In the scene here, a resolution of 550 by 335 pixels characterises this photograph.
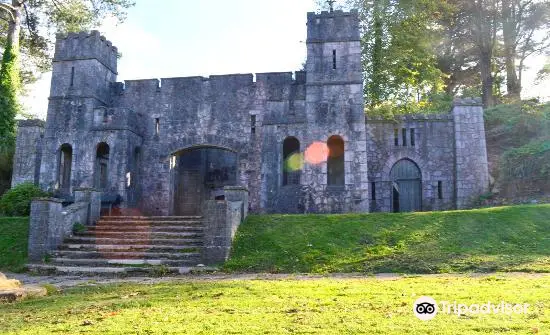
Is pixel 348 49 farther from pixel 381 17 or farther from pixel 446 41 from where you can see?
pixel 446 41

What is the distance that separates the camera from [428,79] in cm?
2666

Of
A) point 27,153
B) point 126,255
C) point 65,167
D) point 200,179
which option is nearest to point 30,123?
point 27,153

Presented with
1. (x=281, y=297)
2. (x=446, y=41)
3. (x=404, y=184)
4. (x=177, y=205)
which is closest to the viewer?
(x=281, y=297)

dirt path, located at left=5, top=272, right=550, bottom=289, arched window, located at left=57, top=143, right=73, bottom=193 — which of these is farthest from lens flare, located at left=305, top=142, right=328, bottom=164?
arched window, located at left=57, top=143, right=73, bottom=193

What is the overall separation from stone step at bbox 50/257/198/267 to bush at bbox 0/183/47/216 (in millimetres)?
5551

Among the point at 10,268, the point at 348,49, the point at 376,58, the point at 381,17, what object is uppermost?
the point at 381,17

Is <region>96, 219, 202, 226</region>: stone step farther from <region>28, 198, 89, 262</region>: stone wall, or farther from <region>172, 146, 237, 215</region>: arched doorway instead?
<region>172, 146, 237, 215</region>: arched doorway

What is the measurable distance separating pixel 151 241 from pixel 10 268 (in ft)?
12.8

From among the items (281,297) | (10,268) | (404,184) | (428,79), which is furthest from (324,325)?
(428,79)

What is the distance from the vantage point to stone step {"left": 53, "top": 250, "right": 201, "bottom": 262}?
13.5 metres

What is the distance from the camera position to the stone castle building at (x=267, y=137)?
60.3 ft

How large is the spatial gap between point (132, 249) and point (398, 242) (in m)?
7.53

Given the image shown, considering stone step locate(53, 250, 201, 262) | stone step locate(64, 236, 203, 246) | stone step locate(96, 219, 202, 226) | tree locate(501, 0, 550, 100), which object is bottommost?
stone step locate(53, 250, 201, 262)

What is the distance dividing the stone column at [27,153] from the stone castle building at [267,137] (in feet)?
0.14
